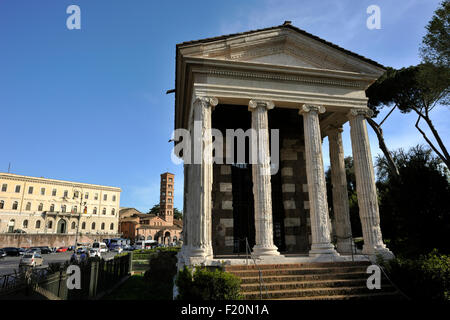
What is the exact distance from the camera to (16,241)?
48250mm

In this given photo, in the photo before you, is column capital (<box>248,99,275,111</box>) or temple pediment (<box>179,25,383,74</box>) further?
temple pediment (<box>179,25,383,74</box>)

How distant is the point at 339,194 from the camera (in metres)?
13.9

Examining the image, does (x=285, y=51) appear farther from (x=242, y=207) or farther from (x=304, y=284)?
(x=304, y=284)

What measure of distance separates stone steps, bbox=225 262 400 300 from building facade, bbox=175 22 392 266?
0.69 m

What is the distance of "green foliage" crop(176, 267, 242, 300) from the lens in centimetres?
685

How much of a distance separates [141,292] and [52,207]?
201ft

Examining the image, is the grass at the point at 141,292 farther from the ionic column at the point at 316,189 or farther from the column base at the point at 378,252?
the column base at the point at 378,252

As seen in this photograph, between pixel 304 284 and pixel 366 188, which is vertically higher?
pixel 366 188

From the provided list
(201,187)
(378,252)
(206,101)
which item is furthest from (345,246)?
(206,101)

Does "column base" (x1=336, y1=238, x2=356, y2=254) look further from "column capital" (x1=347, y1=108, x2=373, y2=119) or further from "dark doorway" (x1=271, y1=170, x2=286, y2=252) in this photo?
"column capital" (x1=347, y1=108, x2=373, y2=119)

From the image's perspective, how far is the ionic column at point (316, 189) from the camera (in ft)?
35.1

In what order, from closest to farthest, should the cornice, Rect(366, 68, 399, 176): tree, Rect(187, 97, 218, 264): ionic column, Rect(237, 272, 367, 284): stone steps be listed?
Rect(237, 272, 367, 284): stone steps < Rect(187, 97, 218, 264): ionic column < Rect(366, 68, 399, 176): tree < the cornice

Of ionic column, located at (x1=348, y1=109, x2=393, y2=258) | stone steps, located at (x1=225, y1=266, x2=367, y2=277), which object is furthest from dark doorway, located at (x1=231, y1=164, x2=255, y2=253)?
ionic column, located at (x1=348, y1=109, x2=393, y2=258)
